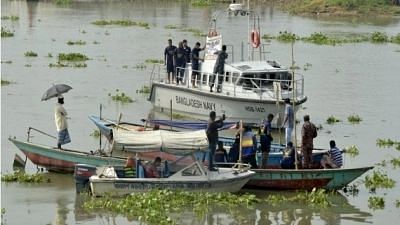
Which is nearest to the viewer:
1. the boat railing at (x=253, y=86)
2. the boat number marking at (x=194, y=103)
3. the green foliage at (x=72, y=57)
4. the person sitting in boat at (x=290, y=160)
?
the person sitting in boat at (x=290, y=160)

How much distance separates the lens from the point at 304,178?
2153cm

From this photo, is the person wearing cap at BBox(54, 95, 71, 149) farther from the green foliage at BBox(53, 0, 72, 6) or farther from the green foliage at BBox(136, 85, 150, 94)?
the green foliage at BBox(53, 0, 72, 6)

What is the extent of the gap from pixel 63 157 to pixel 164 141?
304cm

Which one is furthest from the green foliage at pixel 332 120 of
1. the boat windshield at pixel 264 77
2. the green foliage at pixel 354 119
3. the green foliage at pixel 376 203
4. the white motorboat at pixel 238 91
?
the green foliage at pixel 376 203

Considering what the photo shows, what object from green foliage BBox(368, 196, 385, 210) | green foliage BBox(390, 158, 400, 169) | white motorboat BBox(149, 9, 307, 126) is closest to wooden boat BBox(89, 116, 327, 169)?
green foliage BBox(368, 196, 385, 210)

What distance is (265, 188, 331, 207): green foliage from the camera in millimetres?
20953

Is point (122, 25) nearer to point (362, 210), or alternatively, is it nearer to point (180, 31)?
point (180, 31)

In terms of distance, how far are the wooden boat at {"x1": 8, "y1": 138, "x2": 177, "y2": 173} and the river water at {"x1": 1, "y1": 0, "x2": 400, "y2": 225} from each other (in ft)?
1.00

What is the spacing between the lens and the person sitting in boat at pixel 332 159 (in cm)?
2203

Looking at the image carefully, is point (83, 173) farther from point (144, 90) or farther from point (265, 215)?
point (144, 90)

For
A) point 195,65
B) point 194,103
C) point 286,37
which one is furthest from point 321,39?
point 194,103

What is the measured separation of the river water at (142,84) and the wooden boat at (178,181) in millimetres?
674

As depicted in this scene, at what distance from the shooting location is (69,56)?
45.7 m

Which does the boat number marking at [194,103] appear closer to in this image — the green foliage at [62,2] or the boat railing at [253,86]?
the boat railing at [253,86]
